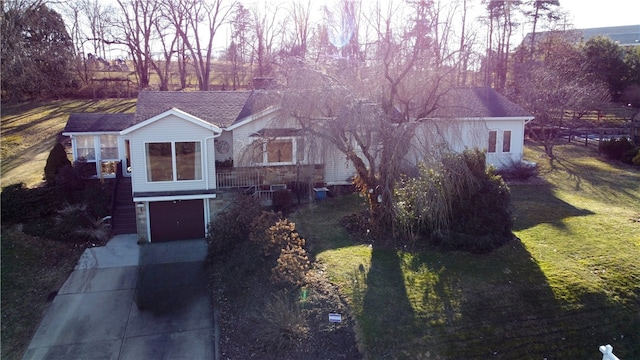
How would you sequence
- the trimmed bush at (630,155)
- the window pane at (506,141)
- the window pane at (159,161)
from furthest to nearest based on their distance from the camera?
the trimmed bush at (630,155) < the window pane at (506,141) < the window pane at (159,161)

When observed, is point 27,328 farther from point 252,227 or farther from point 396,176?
point 396,176

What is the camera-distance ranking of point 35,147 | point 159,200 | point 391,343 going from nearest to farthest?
point 391,343 → point 159,200 → point 35,147

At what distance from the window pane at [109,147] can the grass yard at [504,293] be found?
1065cm

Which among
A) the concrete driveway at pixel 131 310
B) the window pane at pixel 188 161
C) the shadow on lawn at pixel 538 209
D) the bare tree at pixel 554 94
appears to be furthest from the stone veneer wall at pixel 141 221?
the bare tree at pixel 554 94

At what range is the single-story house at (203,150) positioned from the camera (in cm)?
1370

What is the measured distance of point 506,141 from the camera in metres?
21.9

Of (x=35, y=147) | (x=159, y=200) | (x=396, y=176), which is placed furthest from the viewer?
(x=35, y=147)

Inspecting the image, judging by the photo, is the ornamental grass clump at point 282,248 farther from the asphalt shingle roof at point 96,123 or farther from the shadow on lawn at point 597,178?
the shadow on lawn at point 597,178

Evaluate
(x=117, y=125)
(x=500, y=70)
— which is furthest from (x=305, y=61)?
(x=500, y=70)

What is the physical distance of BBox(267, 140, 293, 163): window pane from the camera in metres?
17.9

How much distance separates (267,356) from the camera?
9.20 m

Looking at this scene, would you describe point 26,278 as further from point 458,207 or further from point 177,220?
point 458,207

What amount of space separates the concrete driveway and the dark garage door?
0.96 m

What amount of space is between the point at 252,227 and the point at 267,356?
444 centimetres
